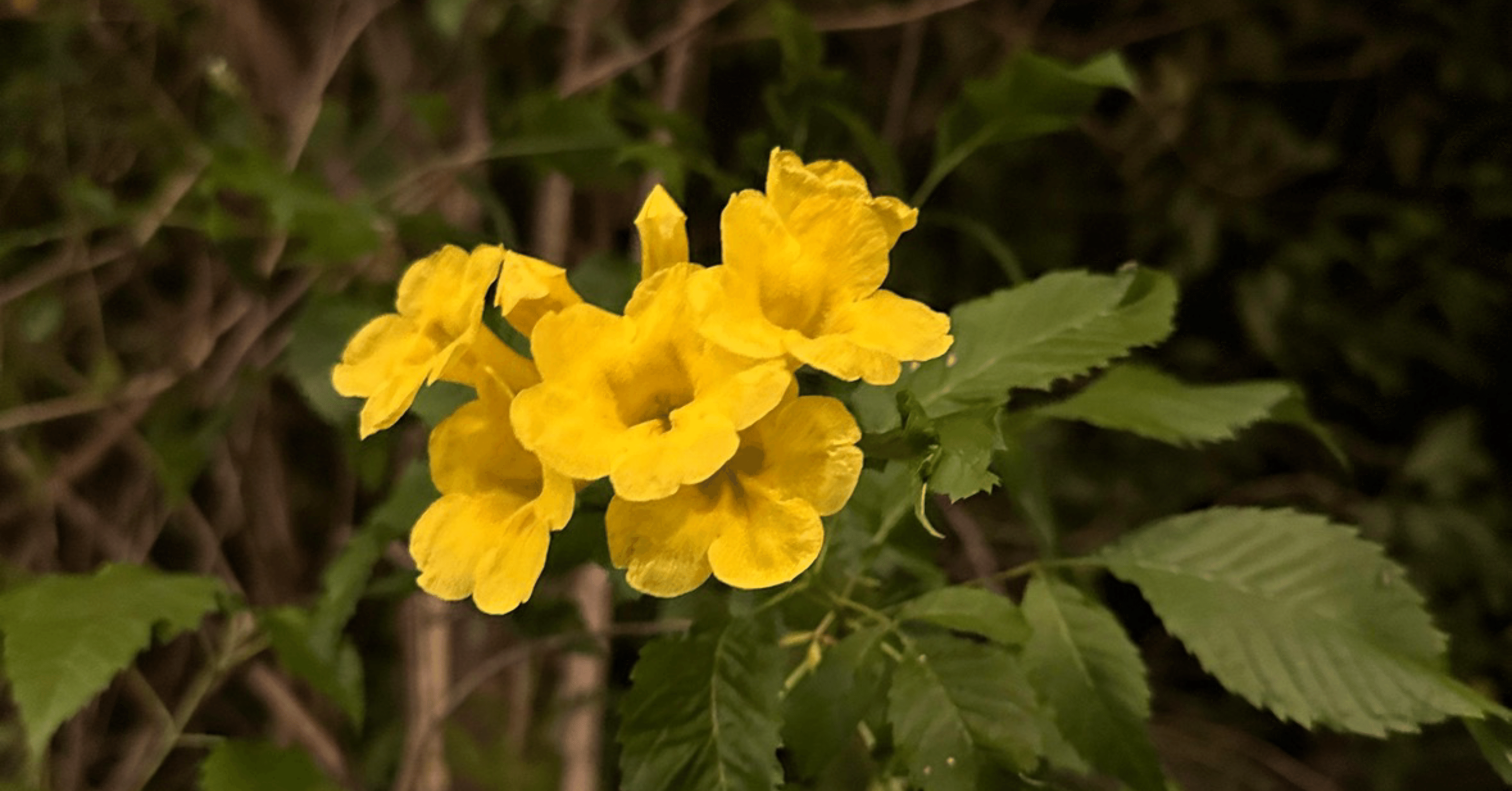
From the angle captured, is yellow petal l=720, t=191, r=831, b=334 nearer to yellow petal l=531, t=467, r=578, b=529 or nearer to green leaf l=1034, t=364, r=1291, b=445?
yellow petal l=531, t=467, r=578, b=529

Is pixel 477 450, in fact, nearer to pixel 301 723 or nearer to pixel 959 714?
pixel 959 714

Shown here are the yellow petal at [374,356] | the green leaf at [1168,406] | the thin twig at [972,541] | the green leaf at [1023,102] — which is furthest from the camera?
the thin twig at [972,541]

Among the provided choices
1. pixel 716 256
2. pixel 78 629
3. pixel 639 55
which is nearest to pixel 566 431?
pixel 78 629

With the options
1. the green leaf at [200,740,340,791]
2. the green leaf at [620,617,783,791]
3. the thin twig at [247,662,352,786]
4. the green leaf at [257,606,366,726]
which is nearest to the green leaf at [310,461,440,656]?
the green leaf at [257,606,366,726]

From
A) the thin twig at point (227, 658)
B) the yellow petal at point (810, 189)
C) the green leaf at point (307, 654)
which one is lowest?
the thin twig at point (227, 658)

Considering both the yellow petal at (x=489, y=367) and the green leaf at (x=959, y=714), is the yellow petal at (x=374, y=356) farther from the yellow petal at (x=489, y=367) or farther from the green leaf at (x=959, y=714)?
the green leaf at (x=959, y=714)

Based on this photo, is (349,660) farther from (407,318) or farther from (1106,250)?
(1106,250)

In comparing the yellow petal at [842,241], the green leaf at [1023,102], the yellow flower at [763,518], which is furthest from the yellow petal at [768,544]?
the green leaf at [1023,102]
